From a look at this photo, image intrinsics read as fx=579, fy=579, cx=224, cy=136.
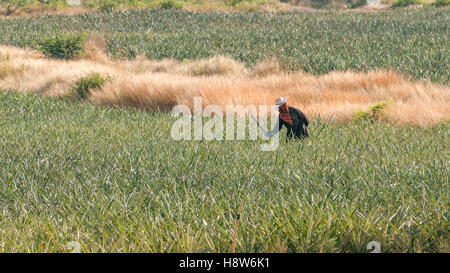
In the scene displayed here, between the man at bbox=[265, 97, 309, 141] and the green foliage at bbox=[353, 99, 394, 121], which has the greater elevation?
the green foliage at bbox=[353, 99, 394, 121]

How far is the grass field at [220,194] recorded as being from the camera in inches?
159

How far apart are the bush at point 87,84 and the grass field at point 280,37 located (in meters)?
6.83

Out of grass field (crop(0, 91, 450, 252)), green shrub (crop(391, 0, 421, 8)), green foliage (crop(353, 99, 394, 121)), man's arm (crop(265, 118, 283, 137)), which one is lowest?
grass field (crop(0, 91, 450, 252))

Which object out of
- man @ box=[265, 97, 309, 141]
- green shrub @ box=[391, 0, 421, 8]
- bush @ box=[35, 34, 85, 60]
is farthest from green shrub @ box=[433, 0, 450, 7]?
man @ box=[265, 97, 309, 141]

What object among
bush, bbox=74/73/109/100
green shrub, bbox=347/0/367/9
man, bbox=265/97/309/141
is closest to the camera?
man, bbox=265/97/309/141

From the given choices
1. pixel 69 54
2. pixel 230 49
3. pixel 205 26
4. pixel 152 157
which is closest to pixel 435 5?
pixel 205 26

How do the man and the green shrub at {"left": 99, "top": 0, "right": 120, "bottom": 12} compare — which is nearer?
the man

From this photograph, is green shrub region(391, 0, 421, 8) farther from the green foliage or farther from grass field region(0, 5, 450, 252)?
the green foliage

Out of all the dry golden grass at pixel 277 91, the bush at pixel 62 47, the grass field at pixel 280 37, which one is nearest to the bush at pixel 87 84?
the dry golden grass at pixel 277 91

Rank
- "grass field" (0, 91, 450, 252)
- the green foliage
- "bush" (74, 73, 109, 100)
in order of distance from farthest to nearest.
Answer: "bush" (74, 73, 109, 100)
the green foliage
"grass field" (0, 91, 450, 252)

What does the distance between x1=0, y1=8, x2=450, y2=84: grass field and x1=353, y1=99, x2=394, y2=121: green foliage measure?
575cm

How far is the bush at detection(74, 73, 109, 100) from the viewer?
16.6 metres

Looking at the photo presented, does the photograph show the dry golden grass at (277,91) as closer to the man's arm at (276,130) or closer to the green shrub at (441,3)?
the man's arm at (276,130)

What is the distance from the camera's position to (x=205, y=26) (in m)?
35.2
